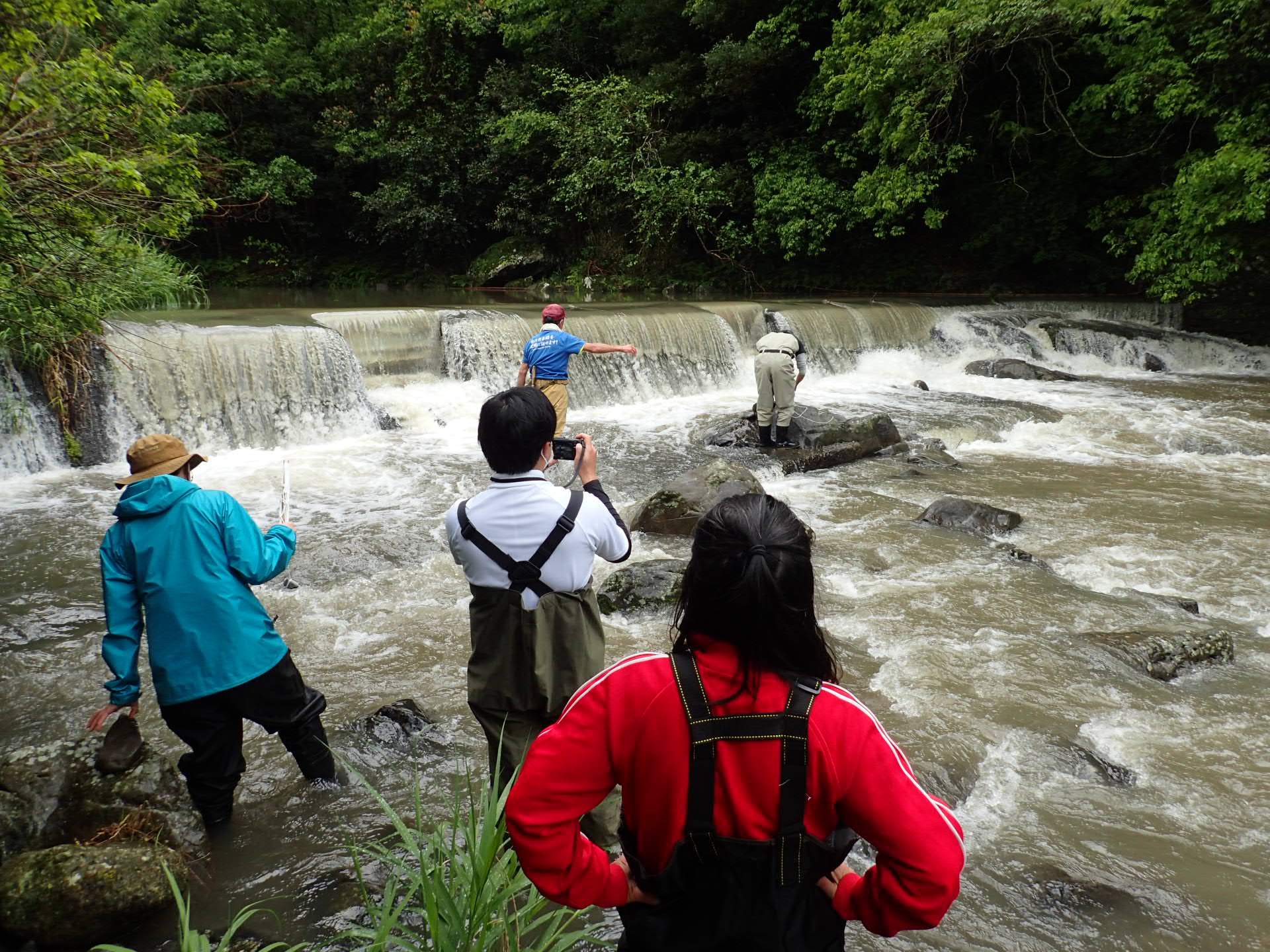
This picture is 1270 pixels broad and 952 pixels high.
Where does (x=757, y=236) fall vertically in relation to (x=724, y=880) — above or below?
above

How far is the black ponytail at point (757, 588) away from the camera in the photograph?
1.27 m

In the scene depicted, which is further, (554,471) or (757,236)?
(757,236)

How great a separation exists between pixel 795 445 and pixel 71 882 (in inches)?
304

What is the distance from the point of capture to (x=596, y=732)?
1351 mm

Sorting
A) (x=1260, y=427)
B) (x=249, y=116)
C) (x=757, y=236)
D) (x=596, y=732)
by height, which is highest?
(x=249, y=116)

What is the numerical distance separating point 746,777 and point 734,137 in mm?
19959

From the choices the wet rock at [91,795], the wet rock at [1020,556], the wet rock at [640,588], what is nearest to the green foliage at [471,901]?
the wet rock at [91,795]

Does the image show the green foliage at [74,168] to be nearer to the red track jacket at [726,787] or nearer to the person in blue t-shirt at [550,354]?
the person in blue t-shirt at [550,354]

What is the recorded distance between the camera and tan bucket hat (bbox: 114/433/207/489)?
2633mm

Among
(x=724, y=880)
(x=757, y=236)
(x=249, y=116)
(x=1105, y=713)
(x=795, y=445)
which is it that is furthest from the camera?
(x=249, y=116)

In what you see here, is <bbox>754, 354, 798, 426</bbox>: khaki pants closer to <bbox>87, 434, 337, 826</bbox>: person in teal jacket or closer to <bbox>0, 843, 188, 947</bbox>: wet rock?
<bbox>87, 434, 337, 826</bbox>: person in teal jacket

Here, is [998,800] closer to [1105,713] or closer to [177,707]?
[1105,713]

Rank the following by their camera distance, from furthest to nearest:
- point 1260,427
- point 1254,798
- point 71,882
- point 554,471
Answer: point 1260,427 → point 554,471 → point 1254,798 → point 71,882

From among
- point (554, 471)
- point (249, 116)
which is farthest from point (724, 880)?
point (249, 116)
